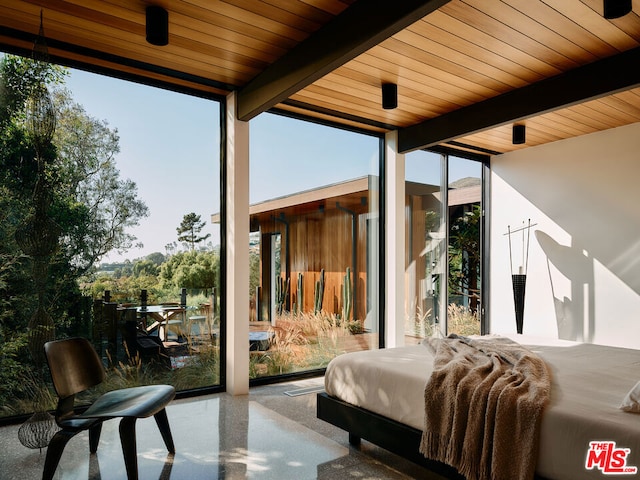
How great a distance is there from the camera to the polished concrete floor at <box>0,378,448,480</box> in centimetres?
260

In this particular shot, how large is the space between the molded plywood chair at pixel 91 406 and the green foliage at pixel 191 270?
4.30 ft

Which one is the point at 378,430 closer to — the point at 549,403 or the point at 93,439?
the point at 549,403

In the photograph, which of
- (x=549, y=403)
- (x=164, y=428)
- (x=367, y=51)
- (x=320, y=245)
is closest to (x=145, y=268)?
(x=164, y=428)

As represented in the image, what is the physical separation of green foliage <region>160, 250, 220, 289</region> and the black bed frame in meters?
1.66

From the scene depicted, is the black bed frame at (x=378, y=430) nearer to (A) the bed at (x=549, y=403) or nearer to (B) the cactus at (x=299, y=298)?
(A) the bed at (x=549, y=403)

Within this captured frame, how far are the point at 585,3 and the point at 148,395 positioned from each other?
11.1 ft

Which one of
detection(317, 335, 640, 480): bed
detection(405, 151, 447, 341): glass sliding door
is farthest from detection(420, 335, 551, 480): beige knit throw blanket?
detection(405, 151, 447, 341): glass sliding door

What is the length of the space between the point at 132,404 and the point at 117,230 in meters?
1.74

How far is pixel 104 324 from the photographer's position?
376 cm

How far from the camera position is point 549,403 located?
211 centimetres

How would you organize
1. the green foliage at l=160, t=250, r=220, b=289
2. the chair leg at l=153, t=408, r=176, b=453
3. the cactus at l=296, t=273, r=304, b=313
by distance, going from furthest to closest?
the cactus at l=296, t=273, r=304, b=313
the green foliage at l=160, t=250, r=220, b=289
the chair leg at l=153, t=408, r=176, b=453

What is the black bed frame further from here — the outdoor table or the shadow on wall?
the shadow on wall

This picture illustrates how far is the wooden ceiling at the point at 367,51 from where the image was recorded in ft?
9.57

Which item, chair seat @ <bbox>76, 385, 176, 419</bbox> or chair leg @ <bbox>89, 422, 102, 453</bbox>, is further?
chair leg @ <bbox>89, 422, 102, 453</bbox>
